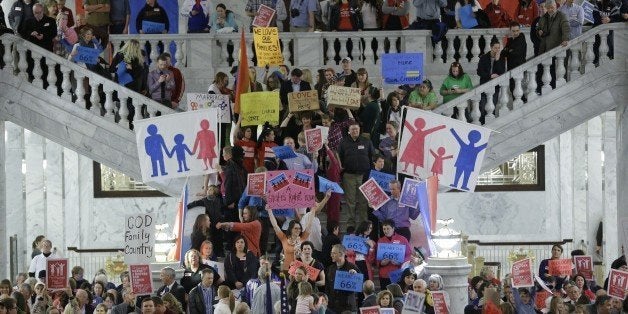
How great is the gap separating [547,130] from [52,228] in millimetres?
10792

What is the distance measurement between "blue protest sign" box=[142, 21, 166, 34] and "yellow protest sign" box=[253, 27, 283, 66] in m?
2.21

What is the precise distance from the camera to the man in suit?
75.8 feet

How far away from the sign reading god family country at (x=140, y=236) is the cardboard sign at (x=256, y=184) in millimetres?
2289

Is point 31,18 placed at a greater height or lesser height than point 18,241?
greater

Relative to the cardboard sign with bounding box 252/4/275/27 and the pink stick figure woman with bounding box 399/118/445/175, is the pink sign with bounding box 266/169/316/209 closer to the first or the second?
the pink stick figure woman with bounding box 399/118/445/175

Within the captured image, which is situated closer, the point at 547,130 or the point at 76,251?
the point at 547,130

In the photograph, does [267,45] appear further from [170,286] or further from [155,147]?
[170,286]

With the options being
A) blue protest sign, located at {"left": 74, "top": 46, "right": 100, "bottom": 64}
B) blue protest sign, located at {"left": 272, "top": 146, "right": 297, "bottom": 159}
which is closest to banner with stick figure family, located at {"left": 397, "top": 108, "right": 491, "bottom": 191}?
blue protest sign, located at {"left": 272, "top": 146, "right": 297, "bottom": 159}

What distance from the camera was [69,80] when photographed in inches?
1163

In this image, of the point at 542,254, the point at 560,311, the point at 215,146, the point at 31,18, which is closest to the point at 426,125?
the point at 215,146

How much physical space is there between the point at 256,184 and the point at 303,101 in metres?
2.10

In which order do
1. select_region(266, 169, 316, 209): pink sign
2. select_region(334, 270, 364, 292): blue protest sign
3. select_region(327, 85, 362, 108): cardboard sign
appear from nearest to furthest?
select_region(334, 270, 364, 292): blue protest sign
select_region(266, 169, 316, 209): pink sign
select_region(327, 85, 362, 108): cardboard sign

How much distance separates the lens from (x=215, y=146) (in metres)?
27.1

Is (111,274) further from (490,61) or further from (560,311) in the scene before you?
(560,311)
